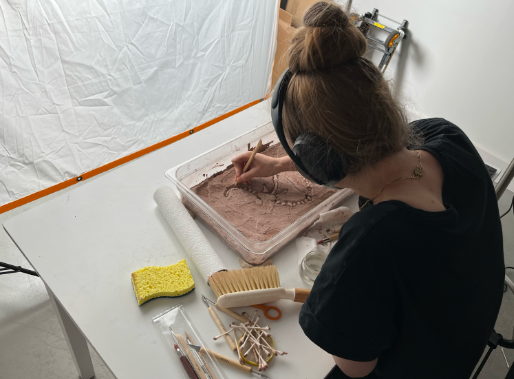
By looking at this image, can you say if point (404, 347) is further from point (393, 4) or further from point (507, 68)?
point (393, 4)

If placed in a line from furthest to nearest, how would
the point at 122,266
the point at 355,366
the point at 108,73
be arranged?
1. the point at 108,73
2. the point at 122,266
3. the point at 355,366

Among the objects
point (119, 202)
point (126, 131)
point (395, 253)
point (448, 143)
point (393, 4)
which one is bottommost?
point (126, 131)

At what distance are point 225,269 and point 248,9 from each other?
1.59 m

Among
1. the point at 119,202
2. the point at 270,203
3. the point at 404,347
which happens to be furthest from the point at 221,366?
the point at 119,202

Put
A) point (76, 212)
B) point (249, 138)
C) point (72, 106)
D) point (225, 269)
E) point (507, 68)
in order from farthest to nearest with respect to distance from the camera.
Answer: point (507, 68) < point (72, 106) < point (249, 138) < point (76, 212) < point (225, 269)

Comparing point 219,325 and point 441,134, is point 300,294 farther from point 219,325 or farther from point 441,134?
point 441,134

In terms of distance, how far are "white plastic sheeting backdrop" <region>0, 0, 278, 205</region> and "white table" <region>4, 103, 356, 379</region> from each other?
56cm

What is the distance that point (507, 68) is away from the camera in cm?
186

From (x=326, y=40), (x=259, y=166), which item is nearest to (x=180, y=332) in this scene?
(x=259, y=166)

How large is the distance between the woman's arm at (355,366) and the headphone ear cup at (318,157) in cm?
38

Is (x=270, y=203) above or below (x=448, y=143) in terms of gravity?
Answer: below

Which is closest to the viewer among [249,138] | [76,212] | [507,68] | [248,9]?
[76,212]

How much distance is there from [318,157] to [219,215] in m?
0.39

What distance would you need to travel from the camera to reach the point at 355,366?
0.82 metres
